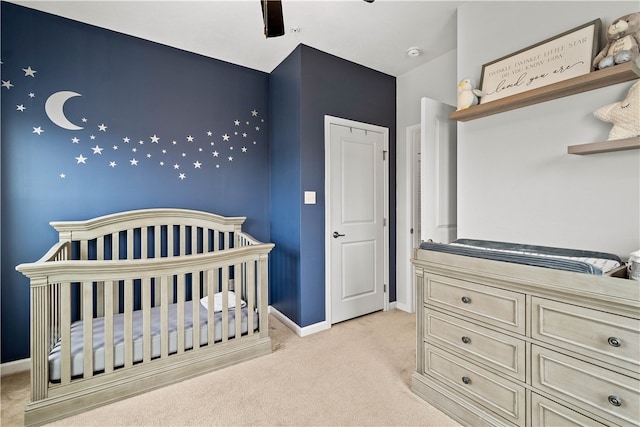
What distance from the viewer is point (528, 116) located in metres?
1.73

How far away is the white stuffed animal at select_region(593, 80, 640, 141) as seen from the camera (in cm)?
128

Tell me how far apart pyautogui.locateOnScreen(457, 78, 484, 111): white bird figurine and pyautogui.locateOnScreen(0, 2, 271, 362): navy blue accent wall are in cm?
203

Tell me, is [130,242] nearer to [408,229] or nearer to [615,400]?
[408,229]

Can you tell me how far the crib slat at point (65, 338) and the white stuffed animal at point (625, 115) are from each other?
9.58ft

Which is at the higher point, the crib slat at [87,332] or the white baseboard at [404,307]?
the crib slat at [87,332]

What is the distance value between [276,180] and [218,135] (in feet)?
2.38

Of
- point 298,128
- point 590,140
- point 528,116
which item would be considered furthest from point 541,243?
point 298,128

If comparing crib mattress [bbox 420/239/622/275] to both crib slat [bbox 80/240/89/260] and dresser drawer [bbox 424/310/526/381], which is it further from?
crib slat [bbox 80/240/89/260]

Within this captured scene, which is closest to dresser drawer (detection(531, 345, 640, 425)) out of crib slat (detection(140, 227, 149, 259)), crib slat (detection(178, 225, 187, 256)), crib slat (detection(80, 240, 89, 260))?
crib slat (detection(178, 225, 187, 256))

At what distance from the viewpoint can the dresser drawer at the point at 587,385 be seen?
104cm

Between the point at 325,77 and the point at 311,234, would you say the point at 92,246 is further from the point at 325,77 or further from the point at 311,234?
the point at 325,77

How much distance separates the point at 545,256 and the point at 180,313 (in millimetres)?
2104

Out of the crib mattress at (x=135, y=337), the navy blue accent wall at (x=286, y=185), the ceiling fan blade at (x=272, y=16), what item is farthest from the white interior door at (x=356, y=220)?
the ceiling fan blade at (x=272, y=16)

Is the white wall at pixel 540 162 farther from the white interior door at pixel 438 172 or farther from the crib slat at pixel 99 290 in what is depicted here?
Result: the crib slat at pixel 99 290
